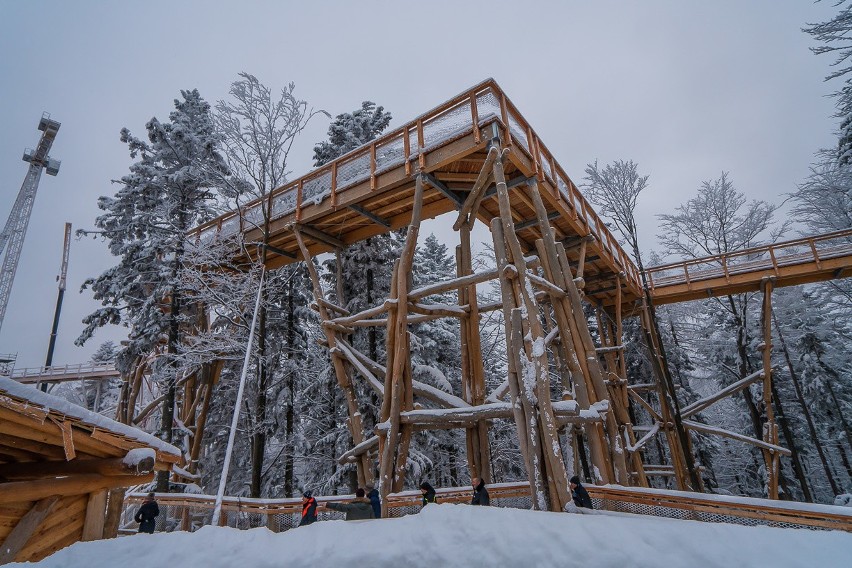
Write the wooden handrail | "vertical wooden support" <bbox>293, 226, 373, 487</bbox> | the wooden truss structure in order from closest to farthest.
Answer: the wooden truss structure → "vertical wooden support" <bbox>293, 226, 373, 487</bbox> → the wooden handrail

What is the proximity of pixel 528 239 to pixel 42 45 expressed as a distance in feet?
597

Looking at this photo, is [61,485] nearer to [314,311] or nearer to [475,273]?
[475,273]

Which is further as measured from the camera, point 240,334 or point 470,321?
point 240,334

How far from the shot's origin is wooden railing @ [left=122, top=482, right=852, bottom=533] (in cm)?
427

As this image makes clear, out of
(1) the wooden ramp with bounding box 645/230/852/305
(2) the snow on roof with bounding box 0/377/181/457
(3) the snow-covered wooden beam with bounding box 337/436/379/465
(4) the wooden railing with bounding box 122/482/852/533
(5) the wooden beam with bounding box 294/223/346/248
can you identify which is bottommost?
(4) the wooden railing with bounding box 122/482/852/533

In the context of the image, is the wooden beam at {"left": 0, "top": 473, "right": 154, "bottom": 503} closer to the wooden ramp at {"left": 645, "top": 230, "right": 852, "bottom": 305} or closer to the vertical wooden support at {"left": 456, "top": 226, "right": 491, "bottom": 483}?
the vertical wooden support at {"left": 456, "top": 226, "right": 491, "bottom": 483}

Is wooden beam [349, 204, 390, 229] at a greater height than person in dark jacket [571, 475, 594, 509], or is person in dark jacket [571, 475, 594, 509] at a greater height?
wooden beam [349, 204, 390, 229]

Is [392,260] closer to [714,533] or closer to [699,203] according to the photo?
[714,533]

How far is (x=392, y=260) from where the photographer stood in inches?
639

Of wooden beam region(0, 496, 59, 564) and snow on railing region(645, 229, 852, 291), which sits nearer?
wooden beam region(0, 496, 59, 564)

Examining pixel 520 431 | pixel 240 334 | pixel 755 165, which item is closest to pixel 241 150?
pixel 240 334

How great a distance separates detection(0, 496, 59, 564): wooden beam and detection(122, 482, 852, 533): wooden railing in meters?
3.48

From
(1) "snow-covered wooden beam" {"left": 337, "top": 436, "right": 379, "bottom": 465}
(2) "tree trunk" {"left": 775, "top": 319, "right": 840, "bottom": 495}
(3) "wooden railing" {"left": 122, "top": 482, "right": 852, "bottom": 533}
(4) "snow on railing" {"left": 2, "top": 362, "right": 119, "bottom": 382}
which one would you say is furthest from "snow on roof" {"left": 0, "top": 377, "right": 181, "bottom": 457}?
(4) "snow on railing" {"left": 2, "top": 362, "right": 119, "bottom": 382}

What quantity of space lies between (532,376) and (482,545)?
3.28 metres
